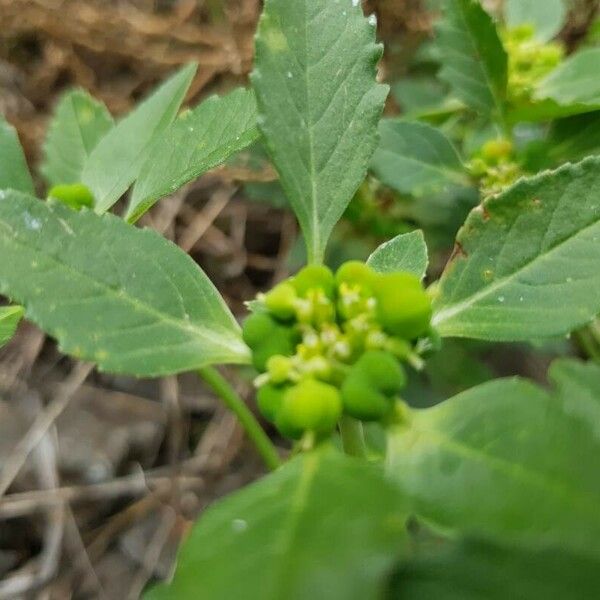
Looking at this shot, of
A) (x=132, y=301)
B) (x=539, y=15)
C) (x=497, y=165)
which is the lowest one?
(x=497, y=165)

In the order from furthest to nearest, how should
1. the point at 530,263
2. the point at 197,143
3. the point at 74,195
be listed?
the point at 74,195
the point at 197,143
the point at 530,263

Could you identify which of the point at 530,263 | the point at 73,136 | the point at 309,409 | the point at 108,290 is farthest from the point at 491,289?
the point at 73,136

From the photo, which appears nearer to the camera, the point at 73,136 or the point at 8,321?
the point at 8,321

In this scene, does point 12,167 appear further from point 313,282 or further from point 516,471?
point 516,471

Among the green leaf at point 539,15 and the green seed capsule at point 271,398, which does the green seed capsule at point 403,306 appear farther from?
the green leaf at point 539,15

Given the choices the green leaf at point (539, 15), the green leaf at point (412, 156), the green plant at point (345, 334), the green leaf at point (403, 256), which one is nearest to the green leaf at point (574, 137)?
the green leaf at point (412, 156)

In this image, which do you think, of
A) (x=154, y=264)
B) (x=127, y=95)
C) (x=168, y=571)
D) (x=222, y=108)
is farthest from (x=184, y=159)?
(x=127, y=95)

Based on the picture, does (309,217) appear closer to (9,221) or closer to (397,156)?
(9,221)
